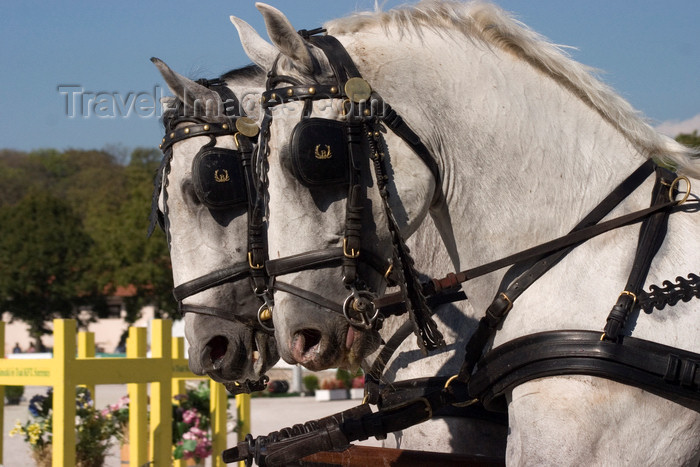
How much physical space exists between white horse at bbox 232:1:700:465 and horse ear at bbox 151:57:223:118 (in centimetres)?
147

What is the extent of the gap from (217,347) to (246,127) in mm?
1065

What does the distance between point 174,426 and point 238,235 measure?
4343 mm

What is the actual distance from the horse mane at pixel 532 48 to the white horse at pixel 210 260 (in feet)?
4.62

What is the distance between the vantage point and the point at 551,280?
2674 millimetres

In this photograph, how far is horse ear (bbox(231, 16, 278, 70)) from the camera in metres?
3.10

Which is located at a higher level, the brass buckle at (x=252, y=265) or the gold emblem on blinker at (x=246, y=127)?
the gold emblem on blinker at (x=246, y=127)

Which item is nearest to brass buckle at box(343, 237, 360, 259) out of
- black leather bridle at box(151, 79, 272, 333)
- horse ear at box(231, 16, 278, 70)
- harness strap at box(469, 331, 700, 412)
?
harness strap at box(469, 331, 700, 412)

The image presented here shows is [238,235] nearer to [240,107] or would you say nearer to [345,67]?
[240,107]

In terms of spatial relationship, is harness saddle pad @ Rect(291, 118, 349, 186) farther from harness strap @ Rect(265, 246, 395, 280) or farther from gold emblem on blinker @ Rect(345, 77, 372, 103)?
harness strap @ Rect(265, 246, 395, 280)

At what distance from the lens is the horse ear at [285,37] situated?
2770 millimetres

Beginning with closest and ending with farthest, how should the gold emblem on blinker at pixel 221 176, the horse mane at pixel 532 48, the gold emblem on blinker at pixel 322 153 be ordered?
the gold emblem on blinker at pixel 322 153 → the horse mane at pixel 532 48 → the gold emblem on blinker at pixel 221 176

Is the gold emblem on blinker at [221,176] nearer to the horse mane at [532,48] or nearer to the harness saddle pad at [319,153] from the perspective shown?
the horse mane at [532,48]

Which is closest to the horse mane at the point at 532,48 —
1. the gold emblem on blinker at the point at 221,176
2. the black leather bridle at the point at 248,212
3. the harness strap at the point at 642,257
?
the harness strap at the point at 642,257

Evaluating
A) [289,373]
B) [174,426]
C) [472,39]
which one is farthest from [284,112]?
[289,373]
